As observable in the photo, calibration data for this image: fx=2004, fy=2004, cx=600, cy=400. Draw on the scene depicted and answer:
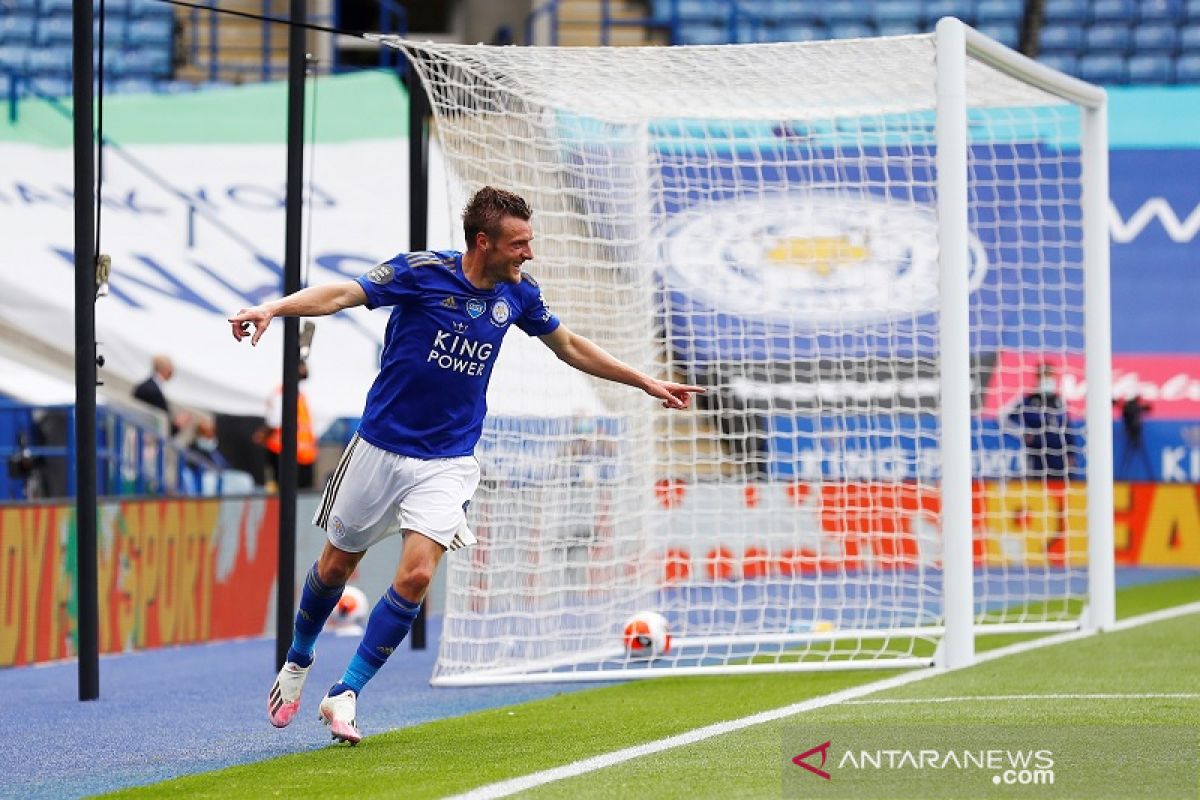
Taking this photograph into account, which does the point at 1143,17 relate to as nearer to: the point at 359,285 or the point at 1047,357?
the point at 1047,357

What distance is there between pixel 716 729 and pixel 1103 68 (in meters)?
19.4

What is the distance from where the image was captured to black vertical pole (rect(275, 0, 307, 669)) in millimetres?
10195

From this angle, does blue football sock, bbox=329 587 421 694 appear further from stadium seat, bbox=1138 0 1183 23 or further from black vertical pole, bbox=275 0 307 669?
stadium seat, bbox=1138 0 1183 23

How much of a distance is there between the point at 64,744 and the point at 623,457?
4721mm

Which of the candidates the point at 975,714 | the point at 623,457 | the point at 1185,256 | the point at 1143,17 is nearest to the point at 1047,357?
the point at 1185,256

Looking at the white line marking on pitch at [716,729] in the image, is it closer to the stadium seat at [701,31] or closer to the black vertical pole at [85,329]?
the black vertical pole at [85,329]

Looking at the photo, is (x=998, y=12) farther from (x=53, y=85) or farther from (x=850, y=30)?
(x=53, y=85)

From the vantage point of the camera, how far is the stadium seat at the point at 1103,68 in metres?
25.0

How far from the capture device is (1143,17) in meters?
25.8

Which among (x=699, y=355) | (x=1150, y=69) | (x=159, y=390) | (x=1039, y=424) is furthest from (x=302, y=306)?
(x=1150, y=69)

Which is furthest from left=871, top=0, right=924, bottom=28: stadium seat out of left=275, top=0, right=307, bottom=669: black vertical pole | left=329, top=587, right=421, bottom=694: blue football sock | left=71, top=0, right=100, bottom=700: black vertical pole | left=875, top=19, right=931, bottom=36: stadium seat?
left=329, top=587, right=421, bottom=694: blue football sock

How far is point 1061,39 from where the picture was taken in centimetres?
2541

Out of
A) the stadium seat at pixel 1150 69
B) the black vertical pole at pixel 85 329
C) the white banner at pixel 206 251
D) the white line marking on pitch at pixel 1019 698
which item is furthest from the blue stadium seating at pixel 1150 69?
the black vertical pole at pixel 85 329

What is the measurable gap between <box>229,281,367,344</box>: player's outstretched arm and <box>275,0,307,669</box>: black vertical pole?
2976 mm
